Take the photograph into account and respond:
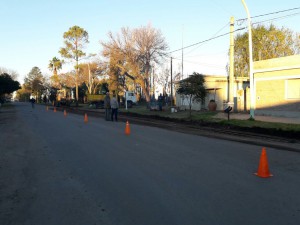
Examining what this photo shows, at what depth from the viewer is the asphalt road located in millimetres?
4605

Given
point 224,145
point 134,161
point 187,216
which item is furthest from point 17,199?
point 224,145

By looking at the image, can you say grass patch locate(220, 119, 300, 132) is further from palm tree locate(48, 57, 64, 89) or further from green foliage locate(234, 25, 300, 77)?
palm tree locate(48, 57, 64, 89)

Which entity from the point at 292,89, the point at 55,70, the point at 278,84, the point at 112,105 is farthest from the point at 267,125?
the point at 55,70

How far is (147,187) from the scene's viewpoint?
6.02 meters

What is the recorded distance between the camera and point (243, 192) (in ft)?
18.6

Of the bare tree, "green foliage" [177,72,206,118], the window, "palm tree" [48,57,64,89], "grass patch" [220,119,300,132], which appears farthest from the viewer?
"palm tree" [48,57,64,89]

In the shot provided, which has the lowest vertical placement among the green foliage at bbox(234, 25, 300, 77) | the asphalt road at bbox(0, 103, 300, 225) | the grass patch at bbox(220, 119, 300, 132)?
the asphalt road at bbox(0, 103, 300, 225)

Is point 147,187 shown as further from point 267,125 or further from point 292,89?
point 292,89

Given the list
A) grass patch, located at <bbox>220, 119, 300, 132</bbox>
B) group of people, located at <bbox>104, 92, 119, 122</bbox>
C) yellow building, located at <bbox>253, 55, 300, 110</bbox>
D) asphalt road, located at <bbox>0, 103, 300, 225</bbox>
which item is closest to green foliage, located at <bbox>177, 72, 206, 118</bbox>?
yellow building, located at <bbox>253, 55, 300, 110</bbox>

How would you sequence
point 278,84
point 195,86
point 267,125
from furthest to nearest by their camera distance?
point 195,86, point 278,84, point 267,125

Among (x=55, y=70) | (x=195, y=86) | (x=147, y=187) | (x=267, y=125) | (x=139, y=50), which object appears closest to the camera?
(x=147, y=187)

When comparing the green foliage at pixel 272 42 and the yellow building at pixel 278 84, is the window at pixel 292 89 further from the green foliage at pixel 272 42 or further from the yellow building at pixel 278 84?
the green foliage at pixel 272 42

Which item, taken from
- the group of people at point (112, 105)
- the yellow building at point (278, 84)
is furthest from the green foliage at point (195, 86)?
the group of people at point (112, 105)

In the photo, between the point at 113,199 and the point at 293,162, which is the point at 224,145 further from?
the point at 113,199
